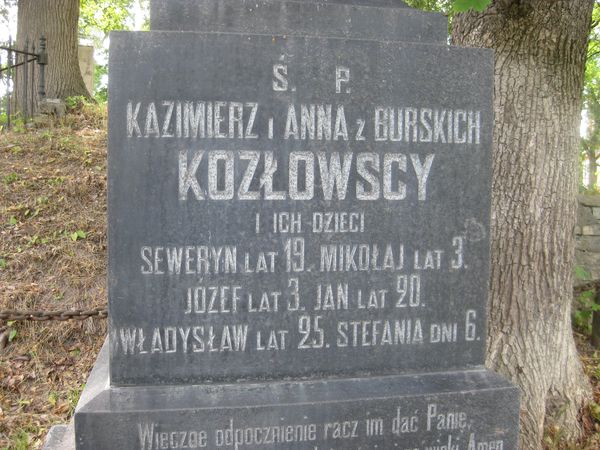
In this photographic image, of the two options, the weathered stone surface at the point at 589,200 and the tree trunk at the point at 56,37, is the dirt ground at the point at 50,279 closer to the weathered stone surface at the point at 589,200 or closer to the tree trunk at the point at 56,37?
the weathered stone surface at the point at 589,200

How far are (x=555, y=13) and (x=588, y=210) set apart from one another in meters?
3.57

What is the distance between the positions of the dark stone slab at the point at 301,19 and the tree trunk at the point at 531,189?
1.84 metres

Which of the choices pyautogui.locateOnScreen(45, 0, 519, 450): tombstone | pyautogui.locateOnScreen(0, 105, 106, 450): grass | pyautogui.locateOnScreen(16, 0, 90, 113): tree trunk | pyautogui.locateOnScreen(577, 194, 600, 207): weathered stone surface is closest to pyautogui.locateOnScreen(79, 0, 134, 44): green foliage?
pyautogui.locateOnScreen(16, 0, 90, 113): tree trunk

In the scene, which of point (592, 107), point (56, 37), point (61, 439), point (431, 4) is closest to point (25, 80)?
point (56, 37)

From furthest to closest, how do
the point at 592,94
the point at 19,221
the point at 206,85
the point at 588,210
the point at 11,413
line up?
the point at 592,94
the point at 588,210
the point at 19,221
the point at 11,413
the point at 206,85

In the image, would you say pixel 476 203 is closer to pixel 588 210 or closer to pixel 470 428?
pixel 470 428

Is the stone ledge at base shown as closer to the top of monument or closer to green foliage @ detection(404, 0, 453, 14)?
the top of monument

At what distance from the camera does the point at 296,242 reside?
2365mm

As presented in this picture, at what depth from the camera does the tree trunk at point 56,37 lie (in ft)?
30.3

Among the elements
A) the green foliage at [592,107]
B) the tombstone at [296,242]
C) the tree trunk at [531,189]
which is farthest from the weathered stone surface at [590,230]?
the tombstone at [296,242]

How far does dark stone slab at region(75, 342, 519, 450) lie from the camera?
85.8 inches

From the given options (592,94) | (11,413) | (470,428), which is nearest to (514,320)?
(470,428)

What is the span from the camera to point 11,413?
423 centimetres

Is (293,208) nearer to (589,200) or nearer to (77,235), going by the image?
(77,235)
